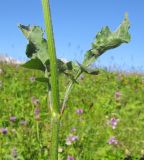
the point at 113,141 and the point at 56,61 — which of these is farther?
the point at 113,141

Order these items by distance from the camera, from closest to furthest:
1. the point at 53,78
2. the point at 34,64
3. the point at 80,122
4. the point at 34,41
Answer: the point at 53,78
the point at 34,64
the point at 34,41
the point at 80,122

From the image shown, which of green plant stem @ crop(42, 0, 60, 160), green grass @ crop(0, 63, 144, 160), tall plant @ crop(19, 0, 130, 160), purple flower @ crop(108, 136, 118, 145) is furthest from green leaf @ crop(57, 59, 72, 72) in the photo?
purple flower @ crop(108, 136, 118, 145)

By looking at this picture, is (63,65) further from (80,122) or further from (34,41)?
(80,122)

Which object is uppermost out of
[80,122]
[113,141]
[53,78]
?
[53,78]

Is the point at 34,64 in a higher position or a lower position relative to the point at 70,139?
higher

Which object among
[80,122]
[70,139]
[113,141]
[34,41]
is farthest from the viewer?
[80,122]

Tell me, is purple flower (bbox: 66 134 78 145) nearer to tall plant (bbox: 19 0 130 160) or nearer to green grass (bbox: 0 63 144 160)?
green grass (bbox: 0 63 144 160)

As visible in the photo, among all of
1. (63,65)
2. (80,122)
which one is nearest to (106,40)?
(63,65)
